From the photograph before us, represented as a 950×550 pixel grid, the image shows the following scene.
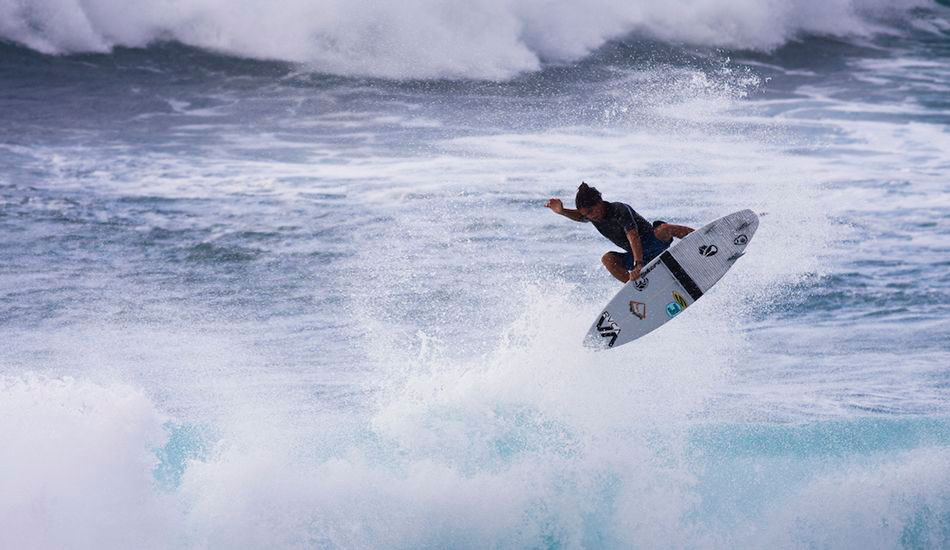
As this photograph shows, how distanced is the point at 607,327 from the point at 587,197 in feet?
5.47

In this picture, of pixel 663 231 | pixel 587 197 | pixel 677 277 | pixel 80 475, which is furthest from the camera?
pixel 80 475

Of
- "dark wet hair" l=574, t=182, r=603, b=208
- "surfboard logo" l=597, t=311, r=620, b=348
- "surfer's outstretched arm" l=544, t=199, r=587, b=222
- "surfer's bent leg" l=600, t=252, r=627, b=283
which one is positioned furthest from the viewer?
"surfboard logo" l=597, t=311, r=620, b=348

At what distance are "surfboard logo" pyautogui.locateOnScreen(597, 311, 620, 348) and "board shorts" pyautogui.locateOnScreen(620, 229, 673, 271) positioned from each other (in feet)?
1.88

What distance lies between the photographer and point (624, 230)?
957 centimetres

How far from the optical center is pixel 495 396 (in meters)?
13.9

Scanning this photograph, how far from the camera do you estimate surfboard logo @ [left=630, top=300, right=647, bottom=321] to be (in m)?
10.2

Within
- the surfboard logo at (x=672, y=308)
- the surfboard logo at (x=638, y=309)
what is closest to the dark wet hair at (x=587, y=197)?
the surfboard logo at (x=638, y=309)

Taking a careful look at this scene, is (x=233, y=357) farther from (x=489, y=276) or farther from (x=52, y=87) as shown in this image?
(x=52, y=87)

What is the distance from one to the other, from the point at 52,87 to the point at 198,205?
134 inches

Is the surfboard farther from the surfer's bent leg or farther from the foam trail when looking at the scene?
the foam trail

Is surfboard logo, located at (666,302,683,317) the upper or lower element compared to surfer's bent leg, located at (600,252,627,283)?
lower

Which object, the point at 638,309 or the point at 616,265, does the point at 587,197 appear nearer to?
the point at 616,265

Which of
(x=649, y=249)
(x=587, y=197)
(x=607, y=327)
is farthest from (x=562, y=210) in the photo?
(x=607, y=327)

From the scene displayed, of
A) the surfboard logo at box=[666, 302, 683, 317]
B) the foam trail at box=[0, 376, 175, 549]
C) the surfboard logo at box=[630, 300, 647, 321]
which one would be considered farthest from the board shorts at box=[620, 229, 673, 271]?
the foam trail at box=[0, 376, 175, 549]
